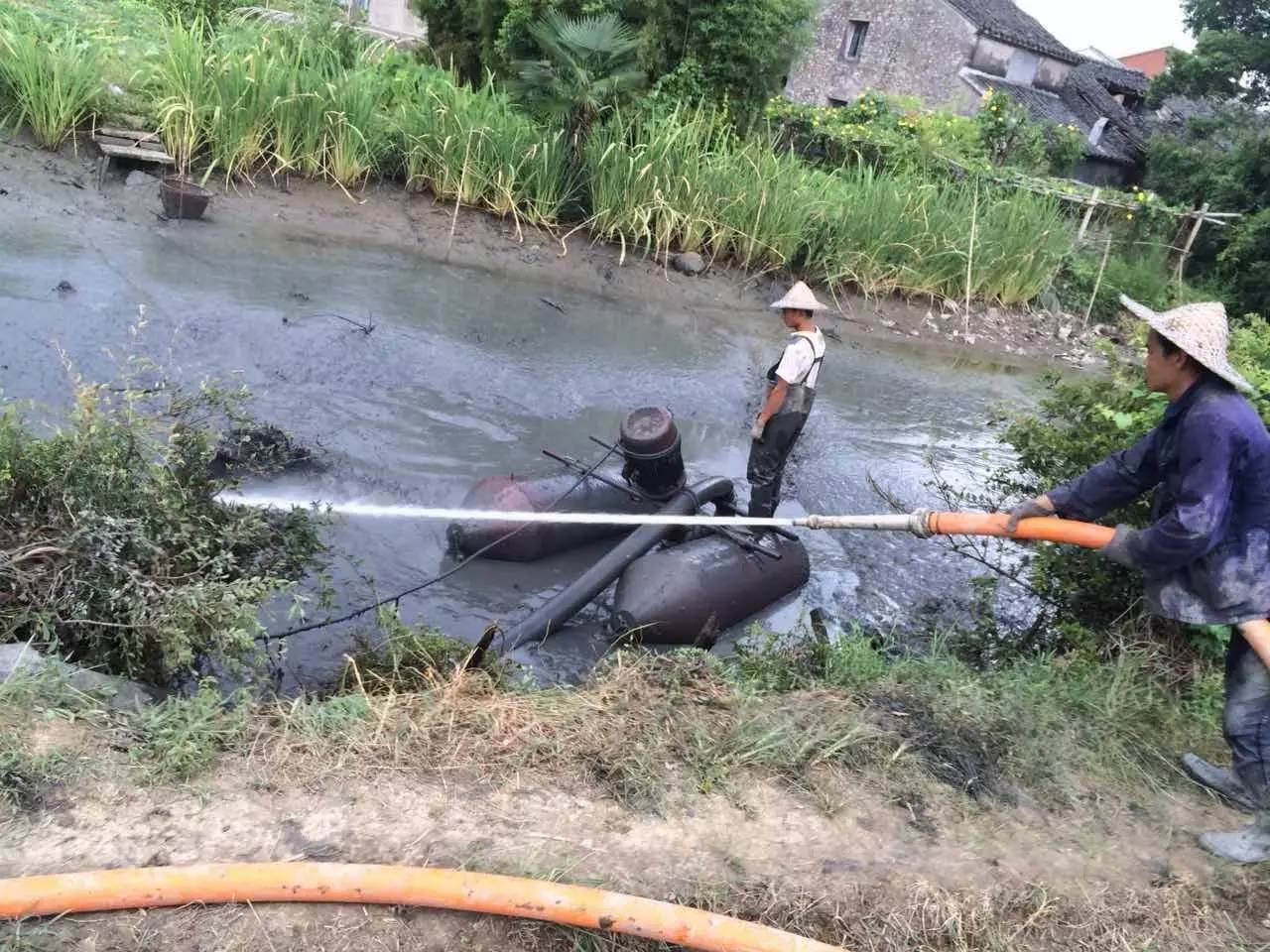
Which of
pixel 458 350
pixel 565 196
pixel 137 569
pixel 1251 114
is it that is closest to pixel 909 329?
pixel 565 196

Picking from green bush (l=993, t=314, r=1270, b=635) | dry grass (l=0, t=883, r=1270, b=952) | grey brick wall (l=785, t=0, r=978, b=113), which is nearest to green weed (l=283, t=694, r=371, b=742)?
dry grass (l=0, t=883, r=1270, b=952)

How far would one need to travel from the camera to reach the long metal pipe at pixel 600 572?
4.59 meters

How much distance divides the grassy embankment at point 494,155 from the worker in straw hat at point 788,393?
5501 mm

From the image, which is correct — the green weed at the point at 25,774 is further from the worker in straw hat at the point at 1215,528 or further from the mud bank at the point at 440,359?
the worker in straw hat at the point at 1215,528

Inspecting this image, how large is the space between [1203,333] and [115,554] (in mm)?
4026

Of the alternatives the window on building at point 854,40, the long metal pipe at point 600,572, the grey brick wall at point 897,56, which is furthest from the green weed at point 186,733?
the window on building at point 854,40

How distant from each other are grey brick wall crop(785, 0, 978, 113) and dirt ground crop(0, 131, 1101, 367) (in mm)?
16405

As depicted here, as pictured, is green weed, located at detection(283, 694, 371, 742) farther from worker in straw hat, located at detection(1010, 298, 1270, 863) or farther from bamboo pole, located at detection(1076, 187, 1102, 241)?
bamboo pole, located at detection(1076, 187, 1102, 241)

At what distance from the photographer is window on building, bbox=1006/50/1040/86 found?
91.7 feet

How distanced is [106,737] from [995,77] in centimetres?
3074

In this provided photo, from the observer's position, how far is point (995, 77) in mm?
27594

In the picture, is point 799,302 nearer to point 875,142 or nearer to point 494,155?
point 494,155

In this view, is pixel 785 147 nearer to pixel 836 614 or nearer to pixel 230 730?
pixel 836 614

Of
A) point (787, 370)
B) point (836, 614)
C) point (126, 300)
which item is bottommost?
point (836, 614)
